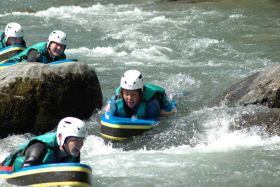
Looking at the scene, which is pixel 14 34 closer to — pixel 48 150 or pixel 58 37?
pixel 58 37

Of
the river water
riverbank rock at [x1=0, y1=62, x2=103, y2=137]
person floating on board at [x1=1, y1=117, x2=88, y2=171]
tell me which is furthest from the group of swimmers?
riverbank rock at [x1=0, y1=62, x2=103, y2=137]

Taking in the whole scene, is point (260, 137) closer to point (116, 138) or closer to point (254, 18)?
point (116, 138)

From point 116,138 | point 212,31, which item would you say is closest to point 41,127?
point 116,138

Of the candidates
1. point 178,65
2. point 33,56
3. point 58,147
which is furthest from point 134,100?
point 178,65

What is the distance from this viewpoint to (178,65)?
15.3 m

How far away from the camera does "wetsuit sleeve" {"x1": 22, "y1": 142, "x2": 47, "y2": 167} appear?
6.70 m

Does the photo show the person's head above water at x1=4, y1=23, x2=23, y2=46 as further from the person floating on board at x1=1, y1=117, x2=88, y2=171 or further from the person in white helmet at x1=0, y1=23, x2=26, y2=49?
the person floating on board at x1=1, y1=117, x2=88, y2=171

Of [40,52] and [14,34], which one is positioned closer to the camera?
[40,52]

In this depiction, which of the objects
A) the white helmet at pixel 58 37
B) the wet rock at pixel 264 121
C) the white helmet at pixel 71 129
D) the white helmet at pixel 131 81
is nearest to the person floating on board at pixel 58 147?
the white helmet at pixel 71 129

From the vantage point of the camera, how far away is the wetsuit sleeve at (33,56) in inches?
441

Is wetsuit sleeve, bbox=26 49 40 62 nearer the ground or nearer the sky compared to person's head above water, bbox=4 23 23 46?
nearer the ground

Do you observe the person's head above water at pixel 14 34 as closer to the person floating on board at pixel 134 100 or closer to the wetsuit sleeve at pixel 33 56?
the wetsuit sleeve at pixel 33 56

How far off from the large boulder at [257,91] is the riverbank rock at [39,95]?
8.18ft

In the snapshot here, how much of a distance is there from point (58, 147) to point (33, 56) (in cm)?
463
